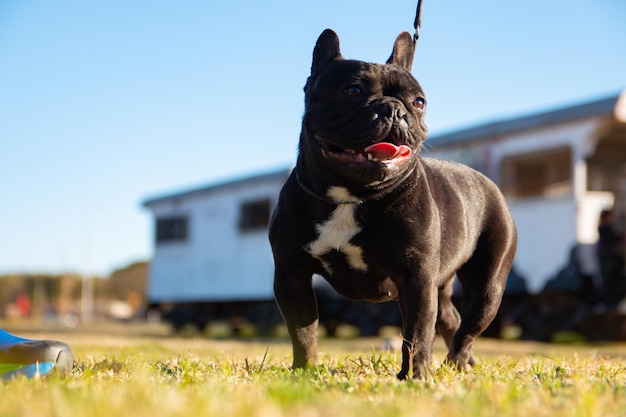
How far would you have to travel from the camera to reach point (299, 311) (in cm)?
437

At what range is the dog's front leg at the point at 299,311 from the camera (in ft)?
14.2

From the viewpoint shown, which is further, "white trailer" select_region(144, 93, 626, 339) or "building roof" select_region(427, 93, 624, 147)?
"white trailer" select_region(144, 93, 626, 339)

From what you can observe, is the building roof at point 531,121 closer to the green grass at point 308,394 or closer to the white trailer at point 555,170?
the white trailer at point 555,170

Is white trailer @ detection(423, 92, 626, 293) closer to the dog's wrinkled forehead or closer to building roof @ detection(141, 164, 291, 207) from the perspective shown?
building roof @ detection(141, 164, 291, 207)

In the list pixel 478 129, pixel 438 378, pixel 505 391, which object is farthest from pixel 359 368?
pixel 478 129

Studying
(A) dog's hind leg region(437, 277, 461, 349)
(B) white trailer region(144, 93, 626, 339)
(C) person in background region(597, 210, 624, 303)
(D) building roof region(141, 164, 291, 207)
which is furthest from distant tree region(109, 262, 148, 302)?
(A) dog's hind leg region(437, 277, 461, 349)

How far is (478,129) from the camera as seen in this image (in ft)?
52.1

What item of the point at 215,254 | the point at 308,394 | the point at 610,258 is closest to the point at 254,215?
the point at 215,254

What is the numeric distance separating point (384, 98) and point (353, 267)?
84 cm

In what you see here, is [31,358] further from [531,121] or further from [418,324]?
[531,121]

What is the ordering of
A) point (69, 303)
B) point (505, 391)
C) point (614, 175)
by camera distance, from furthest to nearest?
1. point (69, 303)
2. point (614, 175)
3. point (505, 391)

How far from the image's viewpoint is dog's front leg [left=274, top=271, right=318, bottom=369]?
433cm

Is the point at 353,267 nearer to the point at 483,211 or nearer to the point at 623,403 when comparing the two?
the point at 483,211

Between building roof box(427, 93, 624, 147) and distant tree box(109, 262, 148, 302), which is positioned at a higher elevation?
building roof box(427, 93, 624, 147)
